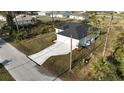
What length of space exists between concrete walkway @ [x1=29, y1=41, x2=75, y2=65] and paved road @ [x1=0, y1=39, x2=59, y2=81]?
1.03 m

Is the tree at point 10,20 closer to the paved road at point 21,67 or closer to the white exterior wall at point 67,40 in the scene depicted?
the paved road at point 21,67

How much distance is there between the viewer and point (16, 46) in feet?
82.7

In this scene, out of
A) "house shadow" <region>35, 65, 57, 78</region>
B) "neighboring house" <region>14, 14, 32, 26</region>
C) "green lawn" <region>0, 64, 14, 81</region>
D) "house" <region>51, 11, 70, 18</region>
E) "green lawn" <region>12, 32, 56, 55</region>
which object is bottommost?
"green lawn" <region>0, 64, 14, 81</region>

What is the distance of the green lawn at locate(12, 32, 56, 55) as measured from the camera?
923 inches

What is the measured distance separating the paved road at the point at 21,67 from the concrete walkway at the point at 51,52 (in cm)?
103

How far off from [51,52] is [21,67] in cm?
552

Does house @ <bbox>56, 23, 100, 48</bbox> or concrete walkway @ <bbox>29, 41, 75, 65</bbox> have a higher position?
house @ <bbox>56, 23, 100, 48</bbox>

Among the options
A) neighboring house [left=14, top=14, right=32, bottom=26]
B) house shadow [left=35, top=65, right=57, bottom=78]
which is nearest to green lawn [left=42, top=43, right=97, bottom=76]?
house shadow [left=35, top=65, right=57, bottom=78]

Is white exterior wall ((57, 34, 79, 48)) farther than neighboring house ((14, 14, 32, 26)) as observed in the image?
No

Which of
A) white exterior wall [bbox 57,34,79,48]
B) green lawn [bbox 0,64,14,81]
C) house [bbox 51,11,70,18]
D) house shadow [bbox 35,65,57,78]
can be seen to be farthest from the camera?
house [bbox 51,11,70,18]

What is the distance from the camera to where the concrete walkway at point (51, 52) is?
20.3 meters

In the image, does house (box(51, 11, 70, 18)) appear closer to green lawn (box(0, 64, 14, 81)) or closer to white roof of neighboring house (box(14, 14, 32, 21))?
white roof of neighboring house (box(14, 14, 32, 21))
